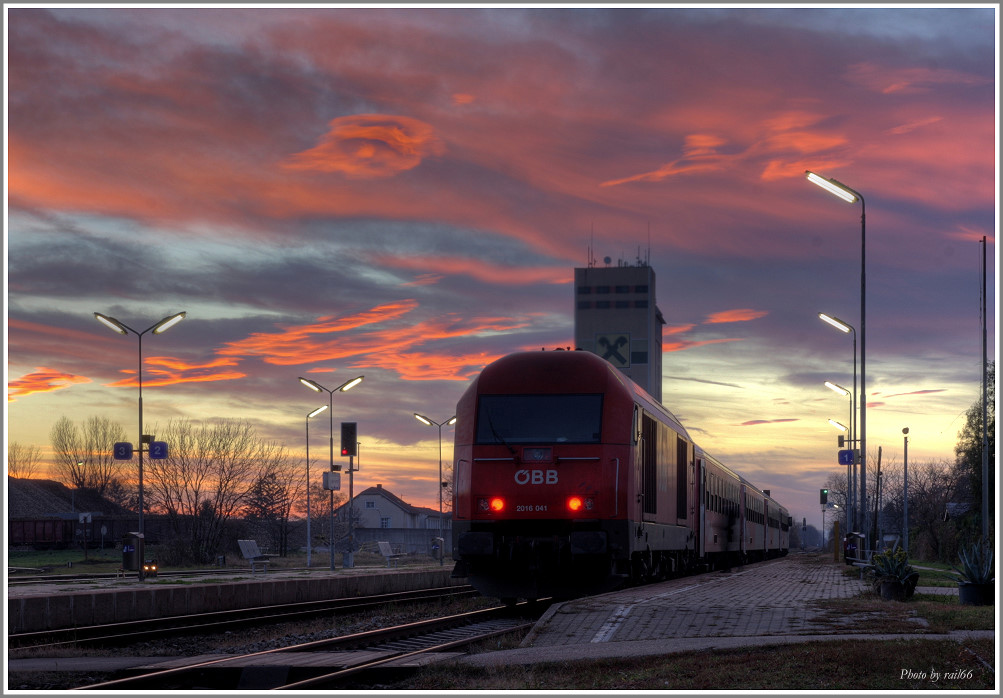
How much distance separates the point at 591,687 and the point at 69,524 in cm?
7596

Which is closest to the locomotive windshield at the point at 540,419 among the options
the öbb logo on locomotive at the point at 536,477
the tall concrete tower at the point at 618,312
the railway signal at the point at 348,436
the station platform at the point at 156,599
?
the öbb logo on locomotive at the point at 536,477

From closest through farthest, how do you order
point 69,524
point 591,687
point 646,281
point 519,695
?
point 519,695 → point 591,687 → point 69,524 → point 646,281

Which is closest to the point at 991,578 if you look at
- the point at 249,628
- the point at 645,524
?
the point at 645,524

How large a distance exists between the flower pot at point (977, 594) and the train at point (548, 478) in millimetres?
5067

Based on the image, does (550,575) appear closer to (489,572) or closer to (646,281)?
(489,572)

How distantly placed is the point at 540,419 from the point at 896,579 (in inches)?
266

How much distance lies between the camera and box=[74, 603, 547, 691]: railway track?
10.9 m

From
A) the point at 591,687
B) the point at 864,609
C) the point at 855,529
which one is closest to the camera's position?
the point at 591,687

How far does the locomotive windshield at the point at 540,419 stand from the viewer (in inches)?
704

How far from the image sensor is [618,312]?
7308 inches

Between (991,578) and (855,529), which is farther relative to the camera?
(855,529)

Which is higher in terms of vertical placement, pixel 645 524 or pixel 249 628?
pixel 645 524

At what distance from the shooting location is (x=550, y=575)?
1800cm

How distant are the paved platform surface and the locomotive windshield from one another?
2595 millimetres
